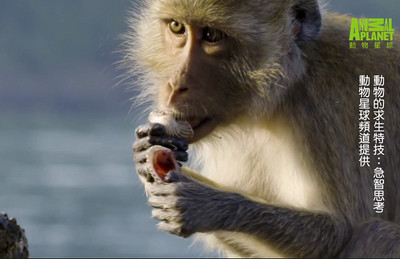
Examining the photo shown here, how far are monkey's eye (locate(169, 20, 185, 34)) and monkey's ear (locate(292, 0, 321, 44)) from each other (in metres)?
0.88

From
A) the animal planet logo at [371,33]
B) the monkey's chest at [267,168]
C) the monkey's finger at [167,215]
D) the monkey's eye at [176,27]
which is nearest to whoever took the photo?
the monkey's finger at [167,215]

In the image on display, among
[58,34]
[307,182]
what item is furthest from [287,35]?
[58,34]

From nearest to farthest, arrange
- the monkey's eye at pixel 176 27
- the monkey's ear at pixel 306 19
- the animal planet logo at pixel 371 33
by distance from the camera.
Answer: the monkey's eye at pixel 176 27
the monkey's ear at pixel 306 19
the animal planet logo at pixel 371 33

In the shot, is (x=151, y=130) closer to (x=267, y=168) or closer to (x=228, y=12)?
(x=228, y=12)

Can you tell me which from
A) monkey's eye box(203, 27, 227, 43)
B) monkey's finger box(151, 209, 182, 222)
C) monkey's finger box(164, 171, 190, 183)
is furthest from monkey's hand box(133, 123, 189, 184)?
monkey's eye box(203, 27, 227, 43)

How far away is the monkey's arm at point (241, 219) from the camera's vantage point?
387 inches

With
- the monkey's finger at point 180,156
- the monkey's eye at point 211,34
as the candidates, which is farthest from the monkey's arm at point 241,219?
the monkey's eye at point 211,34

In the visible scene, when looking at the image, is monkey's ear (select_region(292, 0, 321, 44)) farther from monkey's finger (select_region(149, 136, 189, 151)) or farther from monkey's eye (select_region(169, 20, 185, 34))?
monkey's finger (select_region(149, 136, 189, 151))

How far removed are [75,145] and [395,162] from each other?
211ft

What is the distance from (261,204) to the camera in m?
10.2

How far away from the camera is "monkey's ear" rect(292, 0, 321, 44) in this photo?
10359mm

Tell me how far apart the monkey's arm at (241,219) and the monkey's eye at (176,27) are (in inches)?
44.6

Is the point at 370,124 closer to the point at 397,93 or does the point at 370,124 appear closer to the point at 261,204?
the point at 397,93

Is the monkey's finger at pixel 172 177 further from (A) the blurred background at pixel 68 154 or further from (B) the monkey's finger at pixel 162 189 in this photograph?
(A) the blurred background at pixel 68 154
